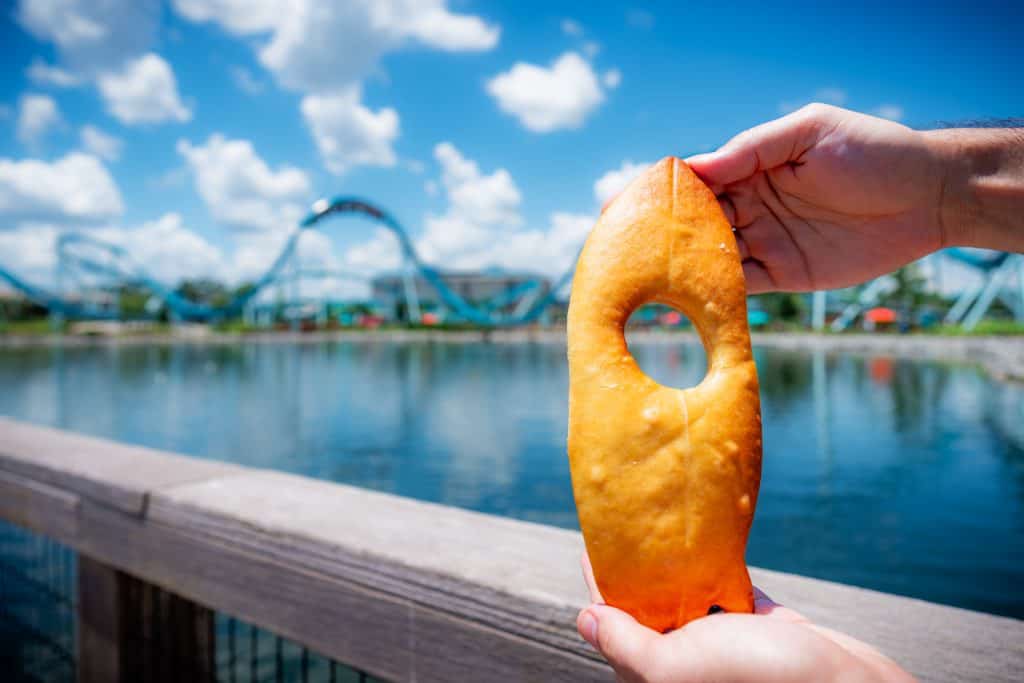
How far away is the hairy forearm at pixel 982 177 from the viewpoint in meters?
1.19

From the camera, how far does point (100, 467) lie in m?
2.34

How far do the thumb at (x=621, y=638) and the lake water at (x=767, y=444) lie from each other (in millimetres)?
6152

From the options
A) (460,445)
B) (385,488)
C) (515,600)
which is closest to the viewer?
(515,600)

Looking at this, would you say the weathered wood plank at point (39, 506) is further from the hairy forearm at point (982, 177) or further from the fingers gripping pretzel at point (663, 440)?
the hairy forearm at point (982, 177)

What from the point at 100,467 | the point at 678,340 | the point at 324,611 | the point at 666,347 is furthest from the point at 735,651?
the point at 678,340

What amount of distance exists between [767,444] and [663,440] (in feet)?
37.3

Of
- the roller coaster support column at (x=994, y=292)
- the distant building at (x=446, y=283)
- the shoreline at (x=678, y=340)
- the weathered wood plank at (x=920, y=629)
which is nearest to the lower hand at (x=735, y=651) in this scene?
the weathered wood plank at (x=920, y=629)

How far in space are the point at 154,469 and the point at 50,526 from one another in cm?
41

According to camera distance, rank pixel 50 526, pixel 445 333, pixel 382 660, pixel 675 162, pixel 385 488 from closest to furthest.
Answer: pixel 675 162, pixel 382 660, pixel 50 526, pixel 385 488, pixel 445 333

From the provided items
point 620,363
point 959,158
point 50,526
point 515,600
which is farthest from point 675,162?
point 50,526

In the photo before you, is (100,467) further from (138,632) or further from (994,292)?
(994,292)

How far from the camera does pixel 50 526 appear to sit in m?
2.34

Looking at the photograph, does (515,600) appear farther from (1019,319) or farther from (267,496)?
(1019,319)

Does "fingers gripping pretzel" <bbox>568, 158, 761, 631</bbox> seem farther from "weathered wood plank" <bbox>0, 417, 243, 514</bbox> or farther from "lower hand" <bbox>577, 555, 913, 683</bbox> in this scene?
"weathered wood plank" <bbox>0, 417, 243, 514</bbox>
